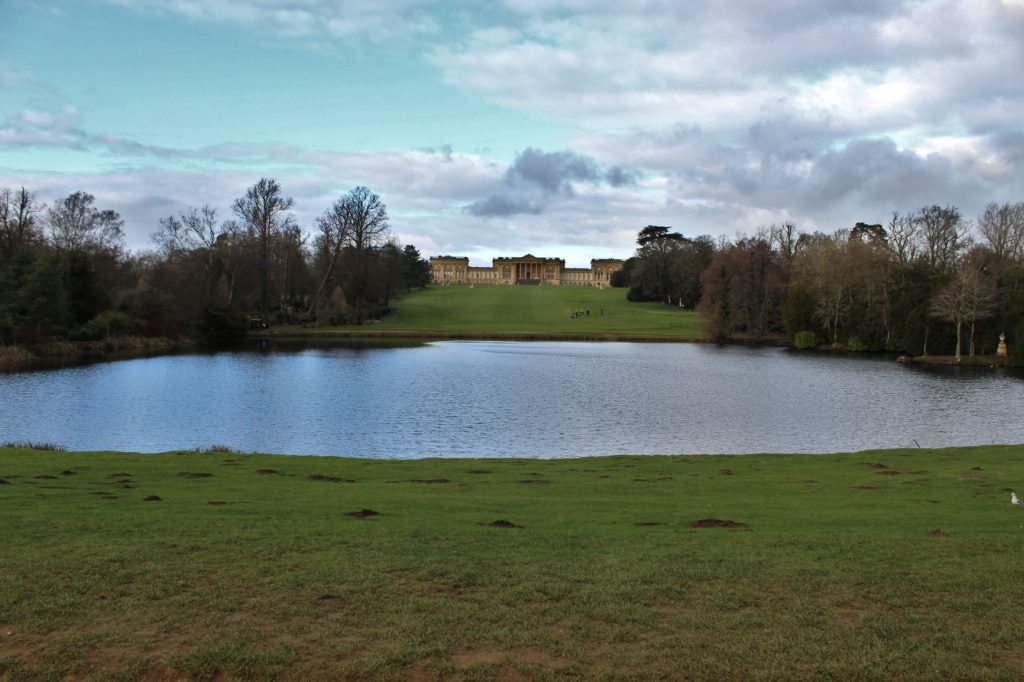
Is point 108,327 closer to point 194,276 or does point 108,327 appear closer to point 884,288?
point 194,276

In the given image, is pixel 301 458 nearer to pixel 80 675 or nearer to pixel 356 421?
pixel 356 421

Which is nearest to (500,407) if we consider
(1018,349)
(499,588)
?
(499,588)

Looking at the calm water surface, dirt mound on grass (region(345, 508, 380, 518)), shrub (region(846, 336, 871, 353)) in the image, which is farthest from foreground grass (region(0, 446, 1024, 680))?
shrub (region(846, 336, 871, 353))

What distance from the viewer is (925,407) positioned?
3556 centimetres

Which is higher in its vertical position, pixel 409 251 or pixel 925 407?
pixel 409 251

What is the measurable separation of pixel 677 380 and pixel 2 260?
52.4m

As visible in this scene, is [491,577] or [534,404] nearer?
[491,577]

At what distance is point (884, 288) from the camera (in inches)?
2911

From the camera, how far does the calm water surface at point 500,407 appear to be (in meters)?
25.7

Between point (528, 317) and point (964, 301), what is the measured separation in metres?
62.3

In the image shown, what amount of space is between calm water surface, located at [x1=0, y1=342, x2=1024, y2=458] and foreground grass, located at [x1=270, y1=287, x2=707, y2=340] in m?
33.5

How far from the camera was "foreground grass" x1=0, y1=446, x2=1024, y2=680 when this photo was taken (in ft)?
19.7

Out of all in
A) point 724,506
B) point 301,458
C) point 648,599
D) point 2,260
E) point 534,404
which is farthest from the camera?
point 2,260

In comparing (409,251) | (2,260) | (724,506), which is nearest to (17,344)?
(2,260)
